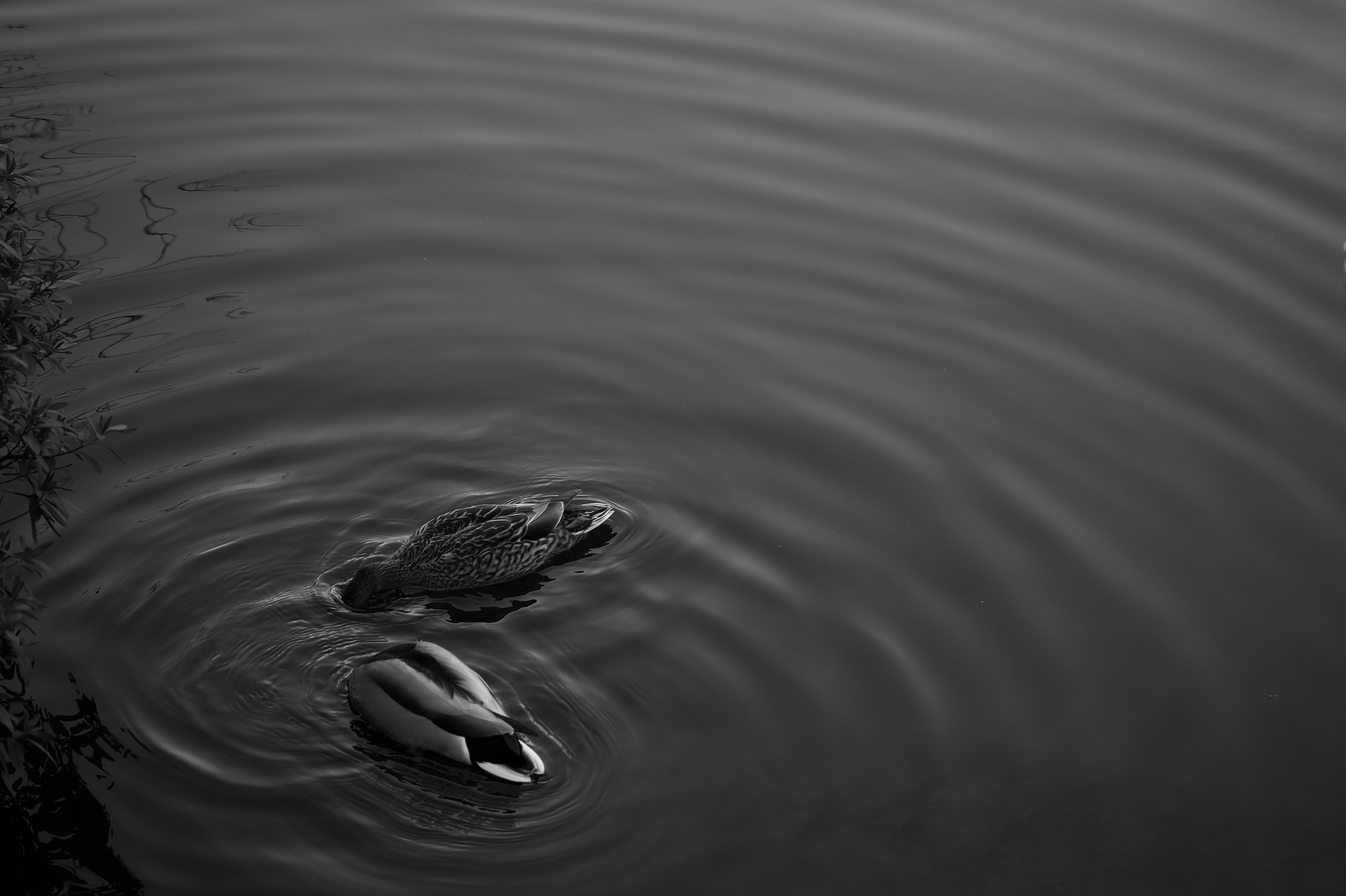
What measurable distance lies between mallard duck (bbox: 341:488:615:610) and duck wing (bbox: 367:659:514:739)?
0.98m

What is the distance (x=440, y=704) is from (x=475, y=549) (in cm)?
145

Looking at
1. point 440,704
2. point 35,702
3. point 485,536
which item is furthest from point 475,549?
point 35,702

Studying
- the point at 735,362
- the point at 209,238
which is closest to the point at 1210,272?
the point at 735,362

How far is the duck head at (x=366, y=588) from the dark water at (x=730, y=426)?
0.11m

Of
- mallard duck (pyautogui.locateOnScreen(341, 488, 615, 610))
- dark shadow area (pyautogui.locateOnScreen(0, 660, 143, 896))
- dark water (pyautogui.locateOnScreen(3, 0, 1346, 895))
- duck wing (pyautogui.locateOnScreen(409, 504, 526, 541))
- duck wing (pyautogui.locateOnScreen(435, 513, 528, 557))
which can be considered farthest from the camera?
duck wing (pyautogui.locateOnScreen(409, 504, 526, 541))

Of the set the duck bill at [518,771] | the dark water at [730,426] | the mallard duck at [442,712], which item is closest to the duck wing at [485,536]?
the dark water at [730,426]

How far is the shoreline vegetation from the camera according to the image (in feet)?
19.6

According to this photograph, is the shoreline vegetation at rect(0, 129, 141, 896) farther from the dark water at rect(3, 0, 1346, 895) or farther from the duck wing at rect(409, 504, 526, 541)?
the duck wing at rect(409, 504, 526, 541)

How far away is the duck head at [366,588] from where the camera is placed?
7.61 meters

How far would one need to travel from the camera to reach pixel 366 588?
25.0ft

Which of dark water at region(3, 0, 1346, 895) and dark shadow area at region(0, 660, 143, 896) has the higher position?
dark water at region(3, 0, 1346, 895)

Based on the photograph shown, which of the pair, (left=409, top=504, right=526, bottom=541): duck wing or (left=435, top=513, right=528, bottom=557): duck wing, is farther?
(left=409, top=504, right=526, bottom=541): duck wing

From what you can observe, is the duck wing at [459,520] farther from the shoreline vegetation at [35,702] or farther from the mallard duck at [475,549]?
the shoreline vegetation at [35,702]

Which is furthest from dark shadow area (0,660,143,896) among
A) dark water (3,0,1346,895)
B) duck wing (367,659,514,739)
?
duck wing (367,659,514,739)
